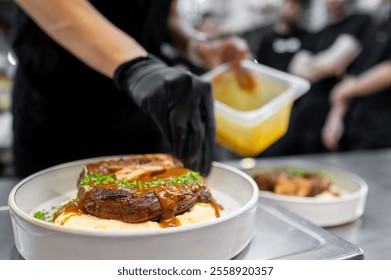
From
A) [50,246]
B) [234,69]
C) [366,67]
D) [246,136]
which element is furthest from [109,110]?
[366,67]

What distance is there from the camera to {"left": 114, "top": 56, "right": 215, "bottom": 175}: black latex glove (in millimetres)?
1187

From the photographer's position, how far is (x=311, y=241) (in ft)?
3.47

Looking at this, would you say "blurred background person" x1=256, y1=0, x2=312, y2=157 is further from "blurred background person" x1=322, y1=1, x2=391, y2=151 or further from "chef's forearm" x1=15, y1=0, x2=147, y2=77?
"chef's forearm" x1=15, y1=0, x2=147, y2=77

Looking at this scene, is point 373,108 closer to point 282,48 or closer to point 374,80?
point 374,80

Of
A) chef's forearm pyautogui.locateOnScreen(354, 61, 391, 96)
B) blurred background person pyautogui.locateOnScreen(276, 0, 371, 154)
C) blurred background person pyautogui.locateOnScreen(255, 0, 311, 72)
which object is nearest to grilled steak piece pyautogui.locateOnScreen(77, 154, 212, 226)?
chef's forearm pyautogui.locateOnScreen(354, 61, 391, 96)

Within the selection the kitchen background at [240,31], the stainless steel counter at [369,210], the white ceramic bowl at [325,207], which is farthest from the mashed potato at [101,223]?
the kitchen background at [240,31]

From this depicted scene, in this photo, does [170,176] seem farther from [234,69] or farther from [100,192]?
[234,69]

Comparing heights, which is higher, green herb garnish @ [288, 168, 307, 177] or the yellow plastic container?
the yellow plastic container

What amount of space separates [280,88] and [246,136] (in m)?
0.33

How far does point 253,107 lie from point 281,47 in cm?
350

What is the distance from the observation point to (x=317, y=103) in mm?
4730

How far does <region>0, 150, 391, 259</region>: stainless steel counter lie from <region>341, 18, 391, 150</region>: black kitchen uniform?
5.14 ft

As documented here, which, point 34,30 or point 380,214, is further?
point 34,30
